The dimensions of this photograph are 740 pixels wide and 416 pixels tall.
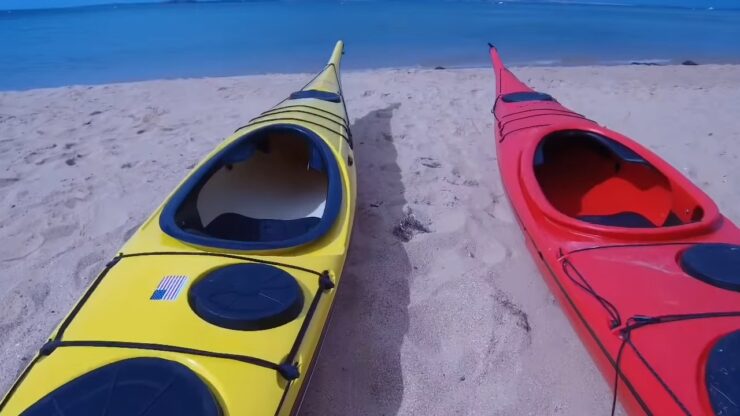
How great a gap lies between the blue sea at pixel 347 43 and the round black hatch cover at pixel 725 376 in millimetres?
7680

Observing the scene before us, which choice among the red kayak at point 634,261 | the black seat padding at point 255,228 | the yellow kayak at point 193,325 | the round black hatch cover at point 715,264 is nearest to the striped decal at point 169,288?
the yellow kayak at point 193,325

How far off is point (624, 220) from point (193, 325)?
237 cm

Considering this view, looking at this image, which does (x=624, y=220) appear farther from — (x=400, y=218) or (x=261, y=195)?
(x=261, y=195)

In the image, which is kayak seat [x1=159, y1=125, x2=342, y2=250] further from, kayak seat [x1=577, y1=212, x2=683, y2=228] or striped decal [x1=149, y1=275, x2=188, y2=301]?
kayak seat [x1=577, y1=212, x2=683, y2=228]

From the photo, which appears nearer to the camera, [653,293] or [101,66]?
[653,293]

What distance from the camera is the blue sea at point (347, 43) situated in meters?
9.02

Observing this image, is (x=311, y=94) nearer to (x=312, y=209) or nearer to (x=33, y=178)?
(x=312, y=209)

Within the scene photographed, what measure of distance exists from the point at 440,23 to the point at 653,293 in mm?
14020

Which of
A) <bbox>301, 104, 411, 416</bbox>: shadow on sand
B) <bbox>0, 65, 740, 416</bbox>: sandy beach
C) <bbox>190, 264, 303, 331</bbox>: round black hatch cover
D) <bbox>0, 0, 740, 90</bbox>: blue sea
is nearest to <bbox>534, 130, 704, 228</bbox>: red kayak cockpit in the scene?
<bbox>0, 65, 740, 416</bbox>: sandy beach

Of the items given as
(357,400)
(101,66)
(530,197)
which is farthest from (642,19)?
(357,400)

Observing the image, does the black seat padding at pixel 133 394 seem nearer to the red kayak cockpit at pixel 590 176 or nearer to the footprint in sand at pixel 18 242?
the red kayak cockpit at pixel 590 176

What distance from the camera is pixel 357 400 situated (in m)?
1.91

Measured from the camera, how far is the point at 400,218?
3127 mm

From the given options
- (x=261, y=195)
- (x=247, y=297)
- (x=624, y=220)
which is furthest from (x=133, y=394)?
(x=624, y=220)
